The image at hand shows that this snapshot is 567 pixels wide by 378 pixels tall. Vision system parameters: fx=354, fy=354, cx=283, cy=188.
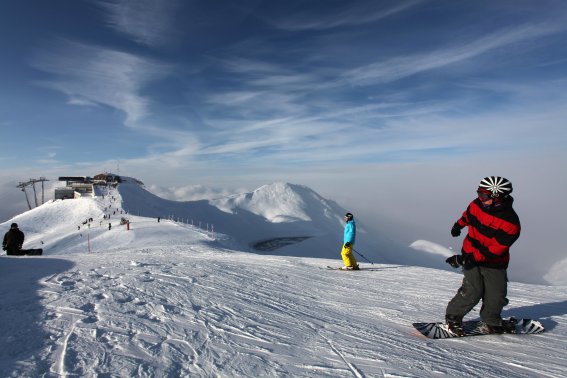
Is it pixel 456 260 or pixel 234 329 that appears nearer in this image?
pixel 234 329

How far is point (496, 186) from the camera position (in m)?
4.68

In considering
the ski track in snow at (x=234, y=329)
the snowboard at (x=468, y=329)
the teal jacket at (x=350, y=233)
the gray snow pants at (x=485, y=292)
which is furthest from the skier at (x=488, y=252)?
the teal jacket at (x=350, y=233)

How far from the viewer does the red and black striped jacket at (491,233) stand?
4.60m

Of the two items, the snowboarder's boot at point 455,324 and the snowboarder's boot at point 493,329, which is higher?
the snowboarder's boot at point 455,324

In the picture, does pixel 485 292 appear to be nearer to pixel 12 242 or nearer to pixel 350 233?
pixel 350 233

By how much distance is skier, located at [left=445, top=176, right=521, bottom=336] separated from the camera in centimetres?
463

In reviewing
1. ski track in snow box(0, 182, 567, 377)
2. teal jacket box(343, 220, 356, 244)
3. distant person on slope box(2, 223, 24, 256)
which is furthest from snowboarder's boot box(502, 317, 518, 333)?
distant person on slope box(2, 223, 24, 256)

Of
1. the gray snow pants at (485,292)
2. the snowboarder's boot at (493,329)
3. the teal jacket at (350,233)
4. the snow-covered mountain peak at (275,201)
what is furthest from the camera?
the snow-covered mountain peak at (275,201)

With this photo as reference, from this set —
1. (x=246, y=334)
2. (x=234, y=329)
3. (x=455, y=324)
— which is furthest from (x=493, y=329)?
(x=234, y=329)

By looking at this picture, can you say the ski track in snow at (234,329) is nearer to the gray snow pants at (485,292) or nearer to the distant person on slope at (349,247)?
the gray snow pants at (485,292)

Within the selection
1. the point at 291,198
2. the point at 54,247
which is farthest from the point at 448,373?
the point at 291,198

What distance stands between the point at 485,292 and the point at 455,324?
0.62m

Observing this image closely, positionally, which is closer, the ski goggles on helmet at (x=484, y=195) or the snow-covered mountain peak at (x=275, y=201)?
the ski goggles on helmet at (x=484, y=195)

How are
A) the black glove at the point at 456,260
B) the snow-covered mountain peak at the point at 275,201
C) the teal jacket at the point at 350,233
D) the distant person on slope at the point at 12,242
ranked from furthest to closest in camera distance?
the snow-covered mountain peak at the point at 275,201 < the distant person on slope at the point at 12,242 < the teal jacket at the point at 350,233 < the black glove at the point at 456,260
